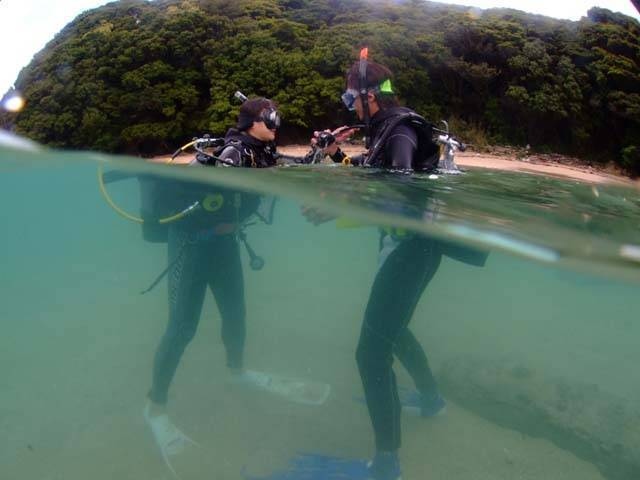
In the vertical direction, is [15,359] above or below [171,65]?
below

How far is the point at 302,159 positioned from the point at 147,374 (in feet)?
10.6

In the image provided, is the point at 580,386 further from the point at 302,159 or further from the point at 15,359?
the point at 15,359

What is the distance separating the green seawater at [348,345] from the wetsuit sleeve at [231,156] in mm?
244

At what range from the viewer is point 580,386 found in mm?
6340

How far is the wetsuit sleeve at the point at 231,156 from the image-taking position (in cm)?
478

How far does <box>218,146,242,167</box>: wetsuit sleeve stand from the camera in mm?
4784

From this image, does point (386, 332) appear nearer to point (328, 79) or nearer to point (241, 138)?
point (241, 138)

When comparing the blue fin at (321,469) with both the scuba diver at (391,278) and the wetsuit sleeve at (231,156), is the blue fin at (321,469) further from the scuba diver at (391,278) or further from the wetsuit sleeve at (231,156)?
the wetsuit sleeve at (231,156)

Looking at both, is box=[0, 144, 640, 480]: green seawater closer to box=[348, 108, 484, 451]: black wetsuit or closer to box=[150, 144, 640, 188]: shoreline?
box=[348, 108, 484, 451]: black wetsuit

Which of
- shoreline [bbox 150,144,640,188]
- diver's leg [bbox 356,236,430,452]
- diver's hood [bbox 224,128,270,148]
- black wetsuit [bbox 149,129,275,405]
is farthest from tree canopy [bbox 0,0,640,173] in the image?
diver's leg [bbox 356,236,430,452]

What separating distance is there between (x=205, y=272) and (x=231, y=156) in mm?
1201

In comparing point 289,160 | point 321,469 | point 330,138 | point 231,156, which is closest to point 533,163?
point 289,160

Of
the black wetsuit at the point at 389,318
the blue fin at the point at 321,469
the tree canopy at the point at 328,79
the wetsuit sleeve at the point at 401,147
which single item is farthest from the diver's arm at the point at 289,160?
the tree canopy at the point at 328,79

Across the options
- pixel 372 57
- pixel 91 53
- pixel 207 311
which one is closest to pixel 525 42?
pixel 372 57
